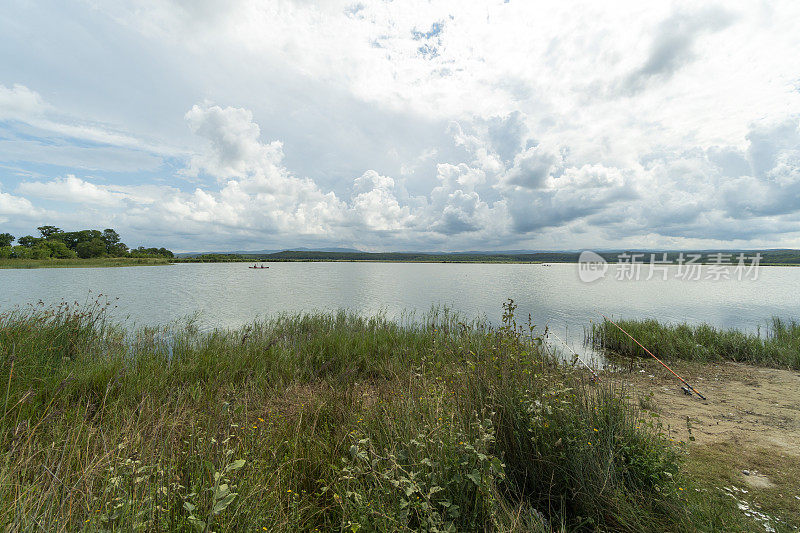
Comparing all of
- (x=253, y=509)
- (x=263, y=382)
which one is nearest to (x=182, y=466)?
(x=253, y=509)

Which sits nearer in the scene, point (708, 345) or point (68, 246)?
point (708, 345)

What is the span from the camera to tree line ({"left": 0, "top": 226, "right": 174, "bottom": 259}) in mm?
72938

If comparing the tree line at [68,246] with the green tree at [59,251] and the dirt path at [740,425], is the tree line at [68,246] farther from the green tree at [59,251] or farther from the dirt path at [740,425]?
the dirt path at [740,425]

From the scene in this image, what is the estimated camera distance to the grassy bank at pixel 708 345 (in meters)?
10.8

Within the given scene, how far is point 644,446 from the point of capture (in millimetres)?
3432

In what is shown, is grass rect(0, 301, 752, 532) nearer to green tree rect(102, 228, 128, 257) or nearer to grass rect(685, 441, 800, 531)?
grass rect(685, 441, 800, 531)

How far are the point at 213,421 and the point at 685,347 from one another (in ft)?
50.6

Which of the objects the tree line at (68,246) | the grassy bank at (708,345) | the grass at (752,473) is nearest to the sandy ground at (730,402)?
the grass at (752,473)

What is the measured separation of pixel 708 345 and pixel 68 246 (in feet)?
463

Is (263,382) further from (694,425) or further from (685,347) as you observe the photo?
(685,347)

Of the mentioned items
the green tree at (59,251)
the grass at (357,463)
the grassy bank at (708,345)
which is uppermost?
the green tree at (59,251)

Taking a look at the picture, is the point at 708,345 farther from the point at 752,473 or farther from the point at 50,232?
the point at 50,232

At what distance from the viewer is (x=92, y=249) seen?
8400 centimetres

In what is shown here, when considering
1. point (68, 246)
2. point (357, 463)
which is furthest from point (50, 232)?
point (357, 463)
